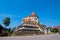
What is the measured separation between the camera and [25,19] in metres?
111

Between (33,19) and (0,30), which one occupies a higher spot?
(33,19)

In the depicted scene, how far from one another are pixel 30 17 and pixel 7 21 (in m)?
49.0

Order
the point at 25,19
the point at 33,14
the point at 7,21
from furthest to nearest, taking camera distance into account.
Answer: the point at 33,14 < the point at 25,19 < the point at 7,21

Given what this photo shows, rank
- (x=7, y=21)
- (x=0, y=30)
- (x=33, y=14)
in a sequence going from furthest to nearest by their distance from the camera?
(x=33, y=14)
(x=7, y=21)
(x=0, y=30)

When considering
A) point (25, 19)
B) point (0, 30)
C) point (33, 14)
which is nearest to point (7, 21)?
point (0, 30)

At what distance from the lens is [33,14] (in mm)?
120000

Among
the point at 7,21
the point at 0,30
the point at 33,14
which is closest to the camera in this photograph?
the point at 0,30

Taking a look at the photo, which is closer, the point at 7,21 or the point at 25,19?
the point at 7,21

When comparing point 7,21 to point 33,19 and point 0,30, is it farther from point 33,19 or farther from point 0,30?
point 33,19

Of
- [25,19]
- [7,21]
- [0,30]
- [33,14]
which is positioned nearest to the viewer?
[0,30]

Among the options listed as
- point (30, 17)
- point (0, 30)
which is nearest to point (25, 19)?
point (30, 17)

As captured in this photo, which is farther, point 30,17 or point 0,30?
point 30,17

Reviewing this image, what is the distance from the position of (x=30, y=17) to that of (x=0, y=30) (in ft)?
213

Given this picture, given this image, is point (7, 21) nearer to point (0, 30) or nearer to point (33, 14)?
point (0, 30)
